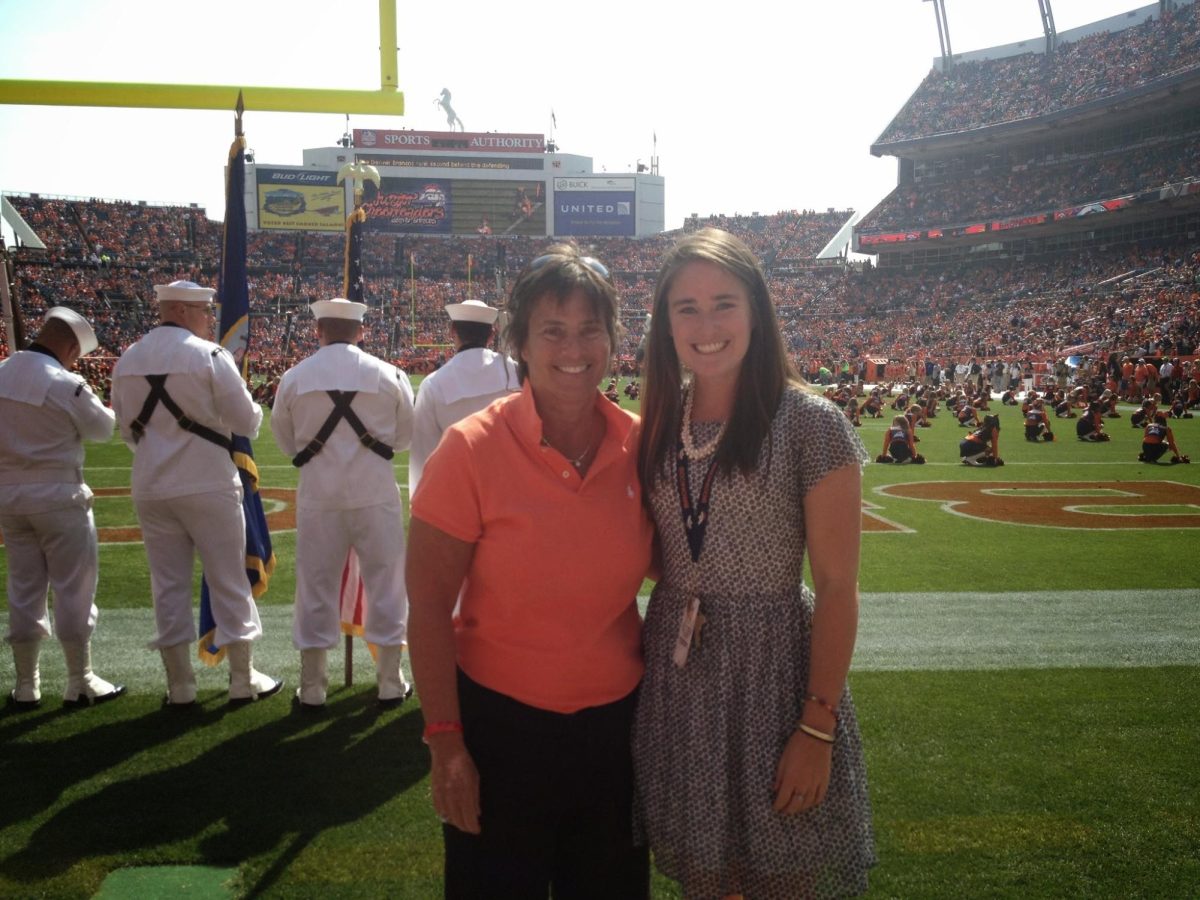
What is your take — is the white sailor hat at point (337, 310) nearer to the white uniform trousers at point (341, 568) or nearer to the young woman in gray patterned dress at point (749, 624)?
the white uniform trousers at point (341, 568)

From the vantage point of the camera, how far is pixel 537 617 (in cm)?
206

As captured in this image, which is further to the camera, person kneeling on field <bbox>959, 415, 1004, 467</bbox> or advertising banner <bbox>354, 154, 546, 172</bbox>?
advertising banner <bbox>354, 154, 546, 172</bbox>

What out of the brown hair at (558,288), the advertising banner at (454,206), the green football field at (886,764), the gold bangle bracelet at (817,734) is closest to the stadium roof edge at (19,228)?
the advertising banner at (454,206)

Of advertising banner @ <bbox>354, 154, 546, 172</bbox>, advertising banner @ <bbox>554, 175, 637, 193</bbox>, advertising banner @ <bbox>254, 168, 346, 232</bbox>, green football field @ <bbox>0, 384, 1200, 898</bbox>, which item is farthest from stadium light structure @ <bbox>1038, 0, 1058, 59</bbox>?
green football field @ <bbox>0, 384, 1200, 898</bbox>

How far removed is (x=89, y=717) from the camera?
4723 mm

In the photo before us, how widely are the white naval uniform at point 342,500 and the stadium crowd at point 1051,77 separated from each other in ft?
165

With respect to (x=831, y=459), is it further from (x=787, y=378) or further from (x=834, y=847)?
(x=834, y=847)

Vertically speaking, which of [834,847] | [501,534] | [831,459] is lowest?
[834,847]

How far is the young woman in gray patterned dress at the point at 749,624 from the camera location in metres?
2.04

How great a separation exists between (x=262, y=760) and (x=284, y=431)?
5.62 feet

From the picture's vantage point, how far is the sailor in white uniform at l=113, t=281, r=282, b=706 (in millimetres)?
4660

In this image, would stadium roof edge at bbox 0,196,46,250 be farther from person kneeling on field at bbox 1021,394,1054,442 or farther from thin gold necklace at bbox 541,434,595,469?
thin gold necklace at bbox 541,434,595,469

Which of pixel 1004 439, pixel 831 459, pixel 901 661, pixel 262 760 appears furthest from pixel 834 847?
pixel 1004 439

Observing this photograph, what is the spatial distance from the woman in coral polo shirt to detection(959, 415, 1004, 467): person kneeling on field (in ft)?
47.1
